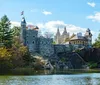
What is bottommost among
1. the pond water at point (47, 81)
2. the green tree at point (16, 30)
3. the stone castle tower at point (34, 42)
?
the pond water at point (47, 81)

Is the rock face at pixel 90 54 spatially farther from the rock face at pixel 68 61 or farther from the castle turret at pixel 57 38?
the castle turret at pixel 57 38

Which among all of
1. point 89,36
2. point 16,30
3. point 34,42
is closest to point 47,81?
point 34,42

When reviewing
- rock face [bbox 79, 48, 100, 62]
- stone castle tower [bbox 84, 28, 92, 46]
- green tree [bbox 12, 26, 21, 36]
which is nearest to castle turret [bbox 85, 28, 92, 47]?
stone castle tower [bbox 84, 28, 92, 46]

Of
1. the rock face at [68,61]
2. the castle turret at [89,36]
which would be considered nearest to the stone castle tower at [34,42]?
the rock face at [68,61]

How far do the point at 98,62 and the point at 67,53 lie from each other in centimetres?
1042

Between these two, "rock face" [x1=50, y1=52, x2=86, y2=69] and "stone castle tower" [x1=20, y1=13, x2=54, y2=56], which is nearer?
"rock face" [x1=50, y1=52, x2=86, y2=69]

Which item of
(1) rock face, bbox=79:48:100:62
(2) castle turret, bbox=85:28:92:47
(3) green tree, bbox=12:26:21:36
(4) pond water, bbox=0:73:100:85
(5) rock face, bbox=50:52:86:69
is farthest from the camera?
(2) castle turret, bbox=85:28:92:47

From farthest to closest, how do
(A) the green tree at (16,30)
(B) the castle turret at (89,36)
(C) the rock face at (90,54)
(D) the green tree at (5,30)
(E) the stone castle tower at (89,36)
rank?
(E) the stone castle tower at (89,36) → (B) the castle turret at (89,36) → (C) the rock face at (90,54) → (A) the green tree at (16,30) → (D) the green tree at (5,30)

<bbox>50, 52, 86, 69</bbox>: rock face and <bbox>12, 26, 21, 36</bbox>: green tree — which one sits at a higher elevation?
<bbox>12, 26, 21, 36</bbox>: green tree

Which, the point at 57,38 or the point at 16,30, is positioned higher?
the point at 57,38

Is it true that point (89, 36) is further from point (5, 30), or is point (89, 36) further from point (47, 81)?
point (47, 81)

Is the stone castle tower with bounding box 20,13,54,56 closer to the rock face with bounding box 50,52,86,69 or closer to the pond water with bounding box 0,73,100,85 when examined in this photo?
the rock face with bounding box 50,52,86,69

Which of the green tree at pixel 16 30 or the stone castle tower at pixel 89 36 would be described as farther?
the stone castle tower at pixel 89 36

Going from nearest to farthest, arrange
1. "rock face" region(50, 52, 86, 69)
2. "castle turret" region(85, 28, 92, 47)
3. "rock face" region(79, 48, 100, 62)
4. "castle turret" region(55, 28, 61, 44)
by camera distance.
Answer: "rock face" region(50, 52, 86, 69) → "rock face" region(79, 48, 100, 62) → "castle turret" region(85, 28, 92, 47) → "castle turret" region(55, 28, 61, 44)
